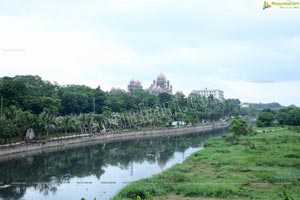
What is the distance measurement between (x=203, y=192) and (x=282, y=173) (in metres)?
6.28

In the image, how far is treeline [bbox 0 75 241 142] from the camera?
125 feet

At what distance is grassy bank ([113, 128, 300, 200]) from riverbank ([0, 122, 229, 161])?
1694 cm

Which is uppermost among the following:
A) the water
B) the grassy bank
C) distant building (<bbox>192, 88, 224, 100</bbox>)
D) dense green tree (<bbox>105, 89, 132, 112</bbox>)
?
distant building (<bbox>192, 88, 224, 100</bbox>)

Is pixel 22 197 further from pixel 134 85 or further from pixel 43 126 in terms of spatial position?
pixel 134 85

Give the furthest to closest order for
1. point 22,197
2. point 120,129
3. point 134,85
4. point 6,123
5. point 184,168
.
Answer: point 134,85 → point 120,129 → point 6,123 → point 184,168 → point 22,197

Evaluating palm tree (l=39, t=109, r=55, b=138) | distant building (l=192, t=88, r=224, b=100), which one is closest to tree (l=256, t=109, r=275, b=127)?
palm tree (l=39, t=109, r=55, b=138)

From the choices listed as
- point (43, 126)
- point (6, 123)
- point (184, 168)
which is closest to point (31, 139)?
point (43, 126)

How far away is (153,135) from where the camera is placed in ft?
199

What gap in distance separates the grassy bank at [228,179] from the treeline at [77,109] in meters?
18.3

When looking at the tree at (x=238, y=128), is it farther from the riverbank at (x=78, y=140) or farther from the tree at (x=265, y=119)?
the tree at (x=265, y=119)

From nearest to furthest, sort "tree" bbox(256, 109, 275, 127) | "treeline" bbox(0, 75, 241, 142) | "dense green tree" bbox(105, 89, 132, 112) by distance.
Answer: "treeline" bbox(0, 75, 241, 142) < "tree" bbox(256, 109, 275, 127) < "dense green tree" bbox(105, 89, 132, 112)

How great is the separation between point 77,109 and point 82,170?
34.4 metres

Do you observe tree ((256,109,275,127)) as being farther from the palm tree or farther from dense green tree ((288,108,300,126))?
the palm tree

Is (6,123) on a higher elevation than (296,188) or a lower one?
higher
